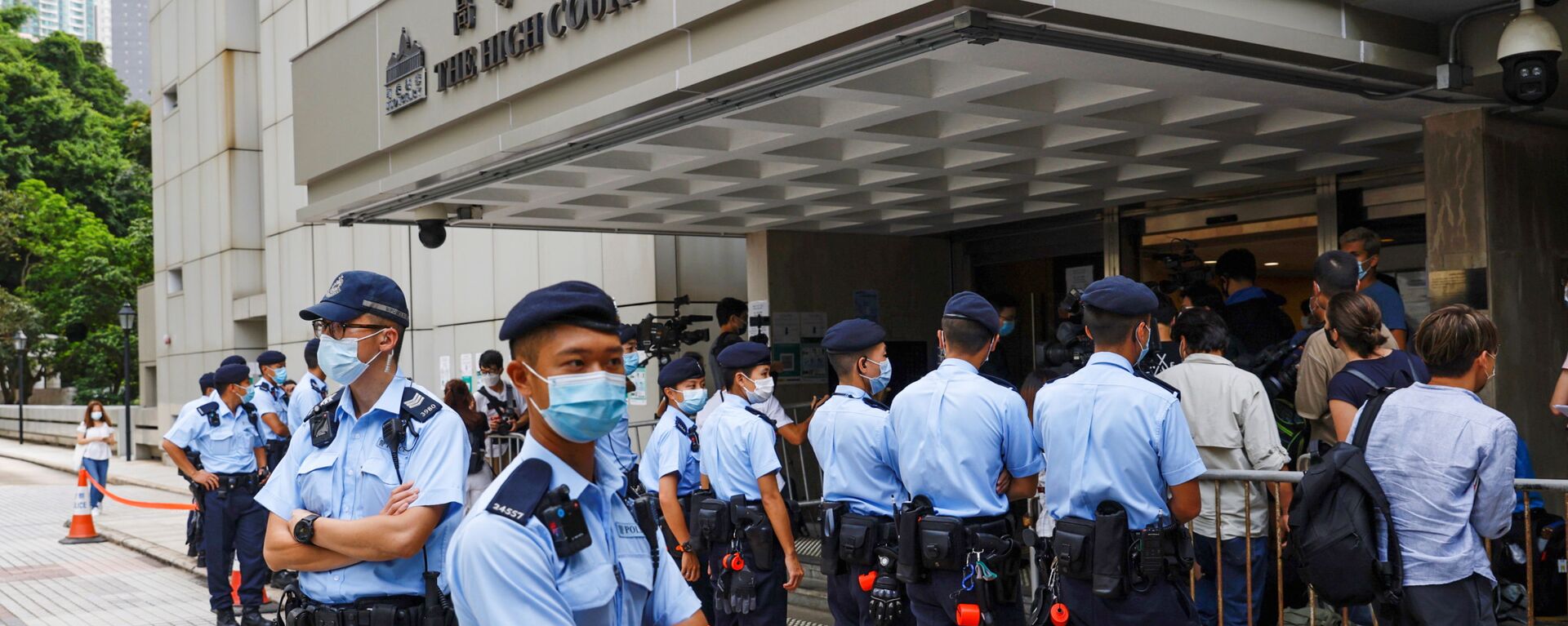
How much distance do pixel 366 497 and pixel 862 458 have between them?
2.41 metres

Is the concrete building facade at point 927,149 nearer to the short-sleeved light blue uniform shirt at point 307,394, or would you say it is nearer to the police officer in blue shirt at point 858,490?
the police officer in blue shirt at point 858,490

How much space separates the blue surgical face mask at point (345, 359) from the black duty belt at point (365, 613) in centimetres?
74

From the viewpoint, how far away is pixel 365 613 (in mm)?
3740

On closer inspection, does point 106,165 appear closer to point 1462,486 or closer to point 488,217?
point 488,217

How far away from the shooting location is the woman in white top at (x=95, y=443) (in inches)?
671

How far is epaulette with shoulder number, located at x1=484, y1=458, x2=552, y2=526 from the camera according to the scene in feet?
7.11

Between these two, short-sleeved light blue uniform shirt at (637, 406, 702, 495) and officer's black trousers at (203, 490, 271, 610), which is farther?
officer's black trousers at (203, 490, 271, 610)

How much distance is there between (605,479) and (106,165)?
57.3 meters

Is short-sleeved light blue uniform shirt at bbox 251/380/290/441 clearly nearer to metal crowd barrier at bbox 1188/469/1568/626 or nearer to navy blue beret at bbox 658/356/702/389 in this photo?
navy blue beret at bbox 658/356/702/389

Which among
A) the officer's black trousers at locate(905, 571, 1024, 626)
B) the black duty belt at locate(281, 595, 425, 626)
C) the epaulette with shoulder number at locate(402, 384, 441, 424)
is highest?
the epaulette with shoulder number at locate(402, 384, 441, 424)

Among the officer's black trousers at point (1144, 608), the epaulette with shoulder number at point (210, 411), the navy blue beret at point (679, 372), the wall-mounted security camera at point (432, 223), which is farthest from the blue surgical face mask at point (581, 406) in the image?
the wall-mounted security camera at point (432, 223)

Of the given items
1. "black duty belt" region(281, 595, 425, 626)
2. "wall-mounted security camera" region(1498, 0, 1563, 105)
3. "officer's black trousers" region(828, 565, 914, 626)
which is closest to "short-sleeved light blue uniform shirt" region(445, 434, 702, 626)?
"black duty belt" region(281, 595, 425, 626)

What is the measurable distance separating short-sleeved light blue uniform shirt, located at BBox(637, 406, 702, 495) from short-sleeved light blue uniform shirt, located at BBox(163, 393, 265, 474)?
173 inches

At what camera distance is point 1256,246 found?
10.9 m
